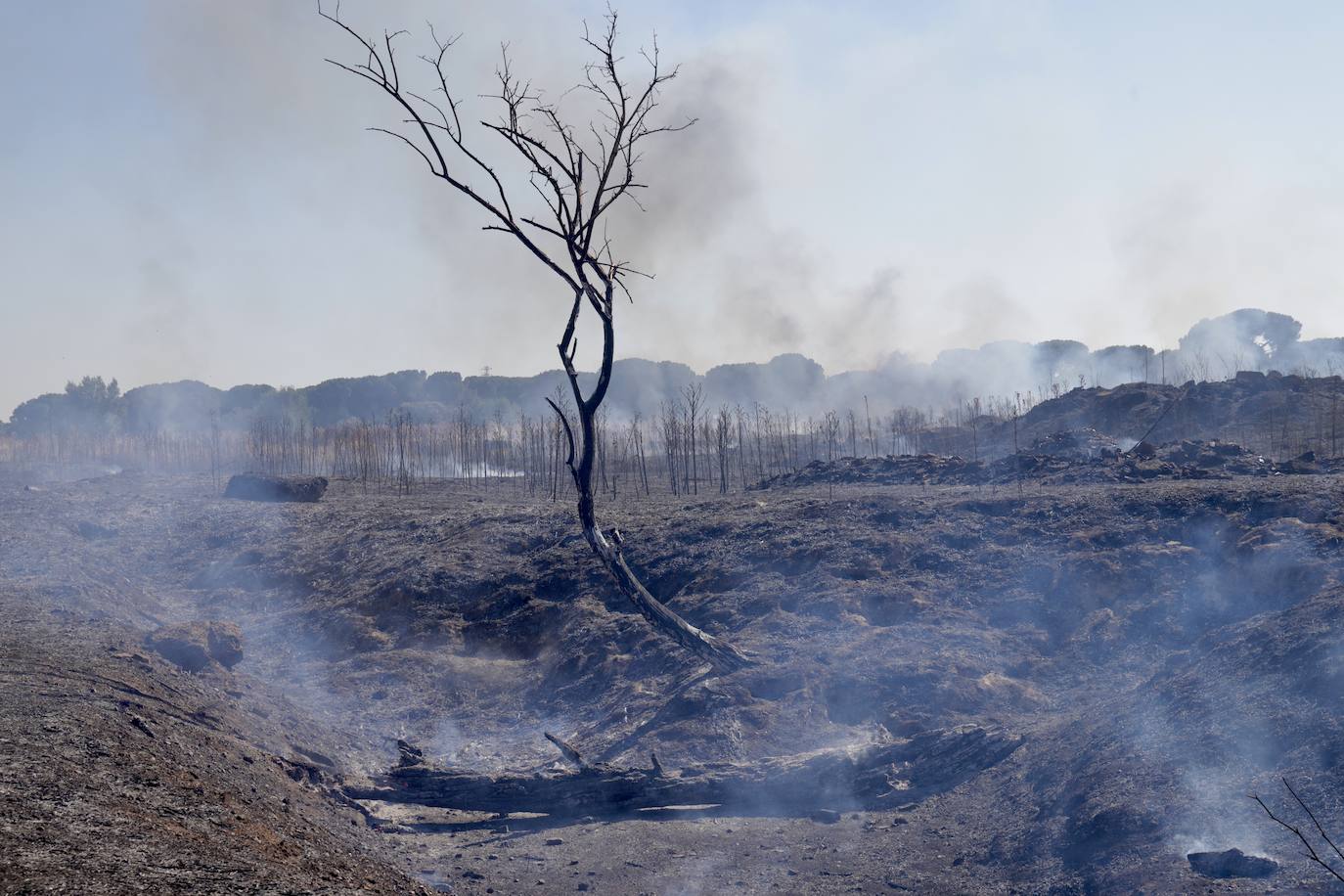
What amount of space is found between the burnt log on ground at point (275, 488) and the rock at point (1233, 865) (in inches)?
908

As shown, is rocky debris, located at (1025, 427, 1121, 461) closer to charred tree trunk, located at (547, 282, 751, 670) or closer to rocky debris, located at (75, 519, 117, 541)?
charred tree trunk, located at (547, 282, 751, 670)

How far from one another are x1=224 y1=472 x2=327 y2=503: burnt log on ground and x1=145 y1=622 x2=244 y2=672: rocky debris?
45.6 feet

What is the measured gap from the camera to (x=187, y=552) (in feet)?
→ 70.4

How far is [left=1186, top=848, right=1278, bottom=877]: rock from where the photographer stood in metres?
6.42

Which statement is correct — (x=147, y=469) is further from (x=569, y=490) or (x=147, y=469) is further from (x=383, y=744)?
(x=383, y=744)

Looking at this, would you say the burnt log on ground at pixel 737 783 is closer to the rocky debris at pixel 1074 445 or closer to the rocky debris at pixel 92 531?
the rocky debris at pixel 1074 445

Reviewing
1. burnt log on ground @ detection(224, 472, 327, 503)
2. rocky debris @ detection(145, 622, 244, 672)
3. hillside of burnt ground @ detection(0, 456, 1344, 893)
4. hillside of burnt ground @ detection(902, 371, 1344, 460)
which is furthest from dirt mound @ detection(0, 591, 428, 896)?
hillside of burnt ground @ detection(902, 371, 1344, 460)

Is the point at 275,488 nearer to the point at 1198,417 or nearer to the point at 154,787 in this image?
the point at 154,787

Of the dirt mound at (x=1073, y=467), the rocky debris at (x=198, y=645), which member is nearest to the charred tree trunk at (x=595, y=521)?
the rocky debris at (x=198, y=645)

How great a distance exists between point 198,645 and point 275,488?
15056 mm

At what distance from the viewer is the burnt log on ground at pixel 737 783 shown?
31.0 ft

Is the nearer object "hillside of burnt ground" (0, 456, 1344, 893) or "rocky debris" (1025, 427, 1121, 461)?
"hillside of burnt ground" (0, 456, 1344, 893)

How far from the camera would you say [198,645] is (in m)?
12.1

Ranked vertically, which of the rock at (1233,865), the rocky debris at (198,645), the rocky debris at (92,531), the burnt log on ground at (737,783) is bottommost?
the burnt log on ground at (737,783)
